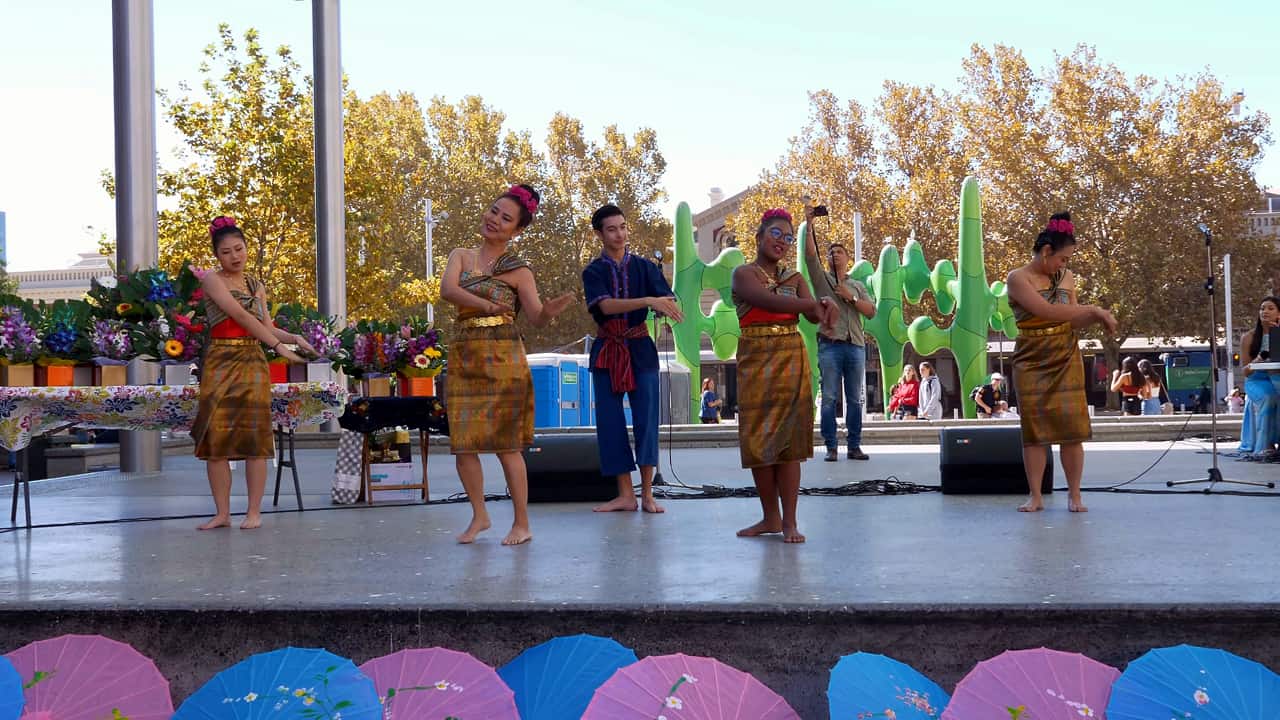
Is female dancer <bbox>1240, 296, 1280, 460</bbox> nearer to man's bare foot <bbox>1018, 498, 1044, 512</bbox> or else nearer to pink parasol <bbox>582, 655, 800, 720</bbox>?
man's bare foot <bbox>1018, 498, 1044, 512</bbox>

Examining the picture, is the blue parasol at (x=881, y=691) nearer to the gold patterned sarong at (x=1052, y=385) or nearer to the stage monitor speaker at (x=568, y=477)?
the gold patterned sarong at (x=1052, y=385)

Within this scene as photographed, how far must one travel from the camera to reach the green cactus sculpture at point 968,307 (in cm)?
2009

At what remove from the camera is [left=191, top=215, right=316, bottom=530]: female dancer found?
6348mm

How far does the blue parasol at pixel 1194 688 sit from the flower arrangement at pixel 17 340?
256 inches

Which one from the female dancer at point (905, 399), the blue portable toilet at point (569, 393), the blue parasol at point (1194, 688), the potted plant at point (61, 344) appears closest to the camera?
the blue parasol at point (1194, 688)

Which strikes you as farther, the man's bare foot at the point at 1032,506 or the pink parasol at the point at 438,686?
the man's bare foot at the point at 1032,506

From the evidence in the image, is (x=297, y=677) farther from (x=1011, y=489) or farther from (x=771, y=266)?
(x=1011, y=489)

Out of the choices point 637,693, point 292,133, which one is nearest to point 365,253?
point 292,133

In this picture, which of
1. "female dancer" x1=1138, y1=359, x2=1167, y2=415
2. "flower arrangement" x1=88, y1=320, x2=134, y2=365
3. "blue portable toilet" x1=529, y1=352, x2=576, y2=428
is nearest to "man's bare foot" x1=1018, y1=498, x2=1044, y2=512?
"flower arrangement" x1=88, y1=320, x2=134, y2=365

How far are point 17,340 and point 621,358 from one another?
3664 millimetres

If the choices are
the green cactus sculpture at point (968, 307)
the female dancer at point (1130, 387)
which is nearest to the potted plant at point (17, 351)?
the green cactus sculpture at point (968, 307)

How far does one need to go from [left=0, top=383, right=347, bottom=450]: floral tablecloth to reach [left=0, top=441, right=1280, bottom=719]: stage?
1.11m

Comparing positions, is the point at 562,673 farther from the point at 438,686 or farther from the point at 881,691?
the point at 881,691

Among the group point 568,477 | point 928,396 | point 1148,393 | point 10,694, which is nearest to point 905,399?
point 928,396
